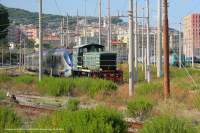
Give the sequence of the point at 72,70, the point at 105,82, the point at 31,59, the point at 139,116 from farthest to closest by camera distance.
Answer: the point at 31,59 → the point at 72,70 → the point at 105,82 → the point at 139,116

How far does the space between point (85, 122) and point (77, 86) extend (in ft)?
81.2

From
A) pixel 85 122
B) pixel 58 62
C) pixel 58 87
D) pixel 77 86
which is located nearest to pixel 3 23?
pixel 58 62

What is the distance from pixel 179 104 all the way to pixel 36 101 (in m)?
Answer: 9.15

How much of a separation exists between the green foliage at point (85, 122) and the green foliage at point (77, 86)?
20493 mm

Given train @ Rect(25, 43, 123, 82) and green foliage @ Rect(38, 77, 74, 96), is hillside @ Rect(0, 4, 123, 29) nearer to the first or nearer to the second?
train @ Rect(25, 43, 123, 82)

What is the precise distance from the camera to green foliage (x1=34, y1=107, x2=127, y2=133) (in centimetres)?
1197

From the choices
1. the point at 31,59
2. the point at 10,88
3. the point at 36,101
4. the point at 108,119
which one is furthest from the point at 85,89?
the point at 31,59

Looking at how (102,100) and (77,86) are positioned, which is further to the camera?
(77,86)

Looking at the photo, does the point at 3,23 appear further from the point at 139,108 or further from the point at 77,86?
the point at 139,108

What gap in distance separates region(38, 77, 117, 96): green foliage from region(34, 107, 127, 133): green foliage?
20493 millimetres

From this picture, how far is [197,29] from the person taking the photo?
9388cm

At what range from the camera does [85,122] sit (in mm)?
12438

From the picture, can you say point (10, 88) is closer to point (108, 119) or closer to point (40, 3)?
point (40, 3)

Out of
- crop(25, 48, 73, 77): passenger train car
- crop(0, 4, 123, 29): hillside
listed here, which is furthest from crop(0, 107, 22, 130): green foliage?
crop(0, 4, 123, 29): hillside
